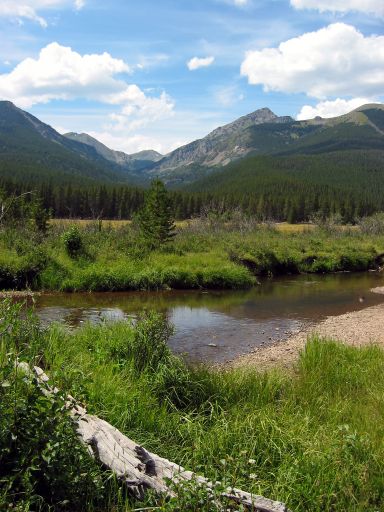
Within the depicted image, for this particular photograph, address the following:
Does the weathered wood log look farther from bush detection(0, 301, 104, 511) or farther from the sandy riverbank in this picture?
the sandy riverbank

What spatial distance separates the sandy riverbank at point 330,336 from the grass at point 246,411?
238cm

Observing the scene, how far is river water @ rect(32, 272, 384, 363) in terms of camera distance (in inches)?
700

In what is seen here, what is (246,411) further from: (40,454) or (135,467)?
(40,454)

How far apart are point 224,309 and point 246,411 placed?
17663mm

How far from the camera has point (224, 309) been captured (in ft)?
83.9

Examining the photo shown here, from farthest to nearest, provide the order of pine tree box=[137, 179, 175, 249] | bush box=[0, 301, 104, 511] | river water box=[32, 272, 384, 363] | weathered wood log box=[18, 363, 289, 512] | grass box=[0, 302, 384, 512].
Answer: pine tree box=[137, 179, 175, 249], river water box=[32, 272, 384, 363], grass box=[0, 302, 384, 512], weathered wood log box=[18, 363, 289, 512], bush box=[0, 301, 104, 511]

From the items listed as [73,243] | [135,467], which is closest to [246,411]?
[135,467]

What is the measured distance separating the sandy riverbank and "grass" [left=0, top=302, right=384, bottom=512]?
238cm

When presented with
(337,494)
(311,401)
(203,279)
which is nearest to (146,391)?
(311,401)

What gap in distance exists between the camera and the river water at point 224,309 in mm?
17781

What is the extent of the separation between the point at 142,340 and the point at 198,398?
1.76 metres

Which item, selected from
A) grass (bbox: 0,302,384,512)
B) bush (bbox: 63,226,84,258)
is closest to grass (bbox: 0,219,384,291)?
bush (bbox: 63,226,84,258)

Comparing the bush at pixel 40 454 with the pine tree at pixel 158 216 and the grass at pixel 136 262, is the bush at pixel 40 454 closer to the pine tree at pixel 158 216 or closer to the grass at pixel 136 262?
the grass at pixel 136 262

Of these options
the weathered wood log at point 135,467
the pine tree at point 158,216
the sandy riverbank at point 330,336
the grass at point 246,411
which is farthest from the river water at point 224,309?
the pine tree at point 158,216
